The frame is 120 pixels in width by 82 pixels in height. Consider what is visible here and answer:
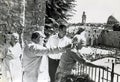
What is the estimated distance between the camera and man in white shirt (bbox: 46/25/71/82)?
2.94 metres

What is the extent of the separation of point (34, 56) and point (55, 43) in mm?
289

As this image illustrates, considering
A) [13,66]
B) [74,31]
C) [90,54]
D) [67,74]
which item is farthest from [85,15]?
[13,66]

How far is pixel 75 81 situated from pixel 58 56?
34cm

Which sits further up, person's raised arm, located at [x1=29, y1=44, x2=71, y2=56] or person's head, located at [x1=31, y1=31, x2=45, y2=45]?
person's head, located at [x1=31, y1=31, x2=45, y2=45]

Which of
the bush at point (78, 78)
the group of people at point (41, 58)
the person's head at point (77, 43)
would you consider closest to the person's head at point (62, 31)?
the group of people at point (41, 58)

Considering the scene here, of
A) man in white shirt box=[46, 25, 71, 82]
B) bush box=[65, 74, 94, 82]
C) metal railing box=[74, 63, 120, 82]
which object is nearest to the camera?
metal railing box=[74, 63, 120, 82]

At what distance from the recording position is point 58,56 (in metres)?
2.99

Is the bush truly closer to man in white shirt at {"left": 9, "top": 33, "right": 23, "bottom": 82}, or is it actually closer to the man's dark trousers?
the man's dark trousers

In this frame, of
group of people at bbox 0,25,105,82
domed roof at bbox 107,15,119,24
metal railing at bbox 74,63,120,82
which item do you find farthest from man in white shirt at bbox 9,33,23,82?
domed roof at bbox 107,15,119,24

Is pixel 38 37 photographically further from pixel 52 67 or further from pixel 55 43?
pixel 52 67

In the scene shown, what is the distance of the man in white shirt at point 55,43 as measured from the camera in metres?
2.94

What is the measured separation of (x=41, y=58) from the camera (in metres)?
3.00

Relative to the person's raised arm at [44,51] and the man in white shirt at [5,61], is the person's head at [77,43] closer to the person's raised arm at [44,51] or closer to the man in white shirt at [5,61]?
the person's raised arm at [44,51]

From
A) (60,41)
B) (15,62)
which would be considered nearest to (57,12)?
(60,41)
